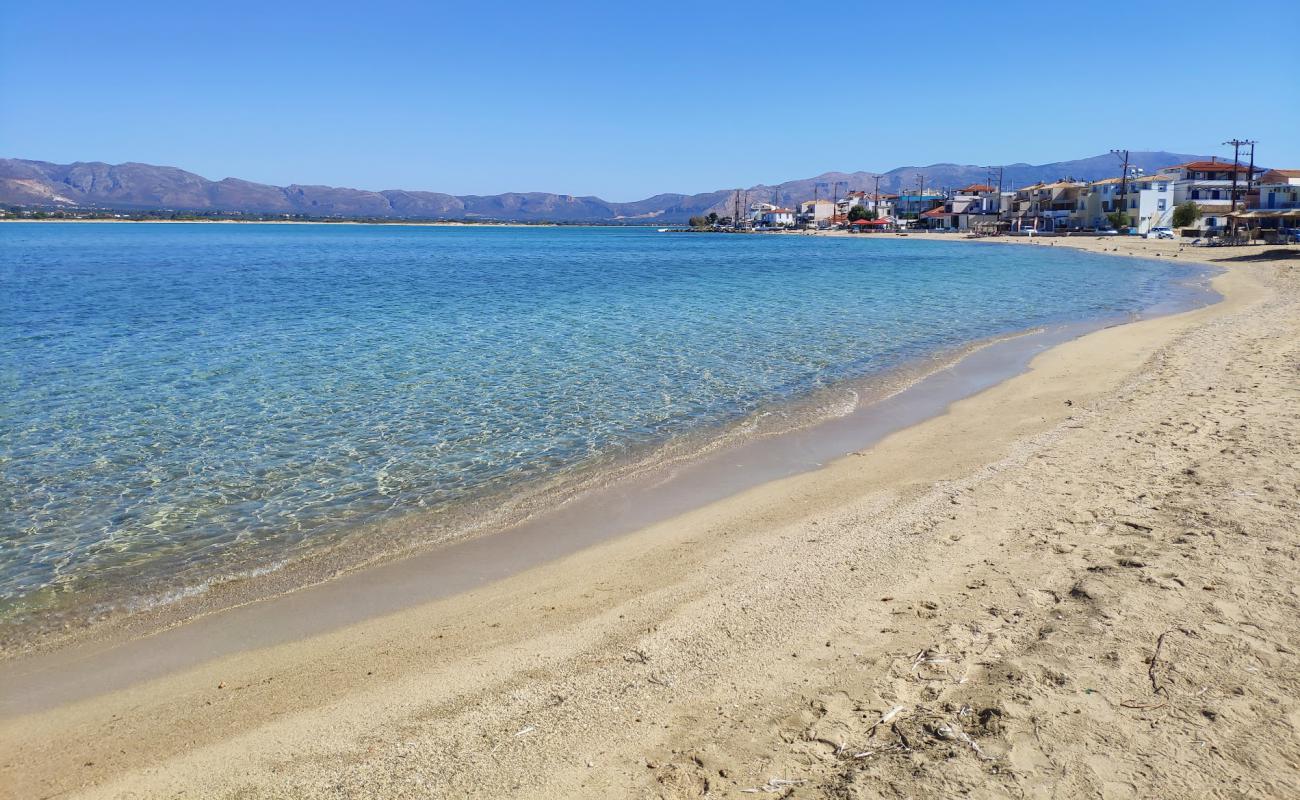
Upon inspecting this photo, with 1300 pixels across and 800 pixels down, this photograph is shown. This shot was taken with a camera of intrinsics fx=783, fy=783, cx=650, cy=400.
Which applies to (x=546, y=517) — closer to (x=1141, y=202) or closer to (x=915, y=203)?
(x=1141, y=202)

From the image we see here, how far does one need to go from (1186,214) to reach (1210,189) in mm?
10035

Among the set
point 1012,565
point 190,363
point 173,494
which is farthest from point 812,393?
point 190,363

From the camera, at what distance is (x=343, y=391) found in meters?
16.2

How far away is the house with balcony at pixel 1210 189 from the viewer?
93.7 m

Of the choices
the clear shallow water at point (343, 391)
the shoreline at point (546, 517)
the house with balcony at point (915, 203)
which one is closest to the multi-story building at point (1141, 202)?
the house with balcony at point (915, 203)

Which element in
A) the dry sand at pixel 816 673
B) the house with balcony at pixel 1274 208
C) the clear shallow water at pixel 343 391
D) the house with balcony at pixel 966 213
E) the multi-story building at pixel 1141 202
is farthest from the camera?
the house with balcony at pixel 966 213

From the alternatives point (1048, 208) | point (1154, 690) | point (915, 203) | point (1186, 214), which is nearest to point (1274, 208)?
point (1186, 214)

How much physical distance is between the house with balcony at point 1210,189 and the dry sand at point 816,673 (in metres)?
106

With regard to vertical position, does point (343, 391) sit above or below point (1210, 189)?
below

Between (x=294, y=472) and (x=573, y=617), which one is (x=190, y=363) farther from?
(x=573, y=617)

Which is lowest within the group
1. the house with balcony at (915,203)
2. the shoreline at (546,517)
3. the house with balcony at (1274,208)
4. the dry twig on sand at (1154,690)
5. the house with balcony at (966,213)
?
the shoreline at (546,517)

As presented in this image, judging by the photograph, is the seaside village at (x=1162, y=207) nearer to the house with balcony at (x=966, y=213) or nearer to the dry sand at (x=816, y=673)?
the house with balcony at (x=966, y=213)

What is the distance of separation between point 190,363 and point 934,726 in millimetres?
20233

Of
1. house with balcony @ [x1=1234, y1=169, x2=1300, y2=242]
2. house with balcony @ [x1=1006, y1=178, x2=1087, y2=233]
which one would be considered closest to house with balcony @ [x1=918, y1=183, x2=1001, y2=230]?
house with balcony @ [x1=1006, y1=178, x2=1087, y2=233]
